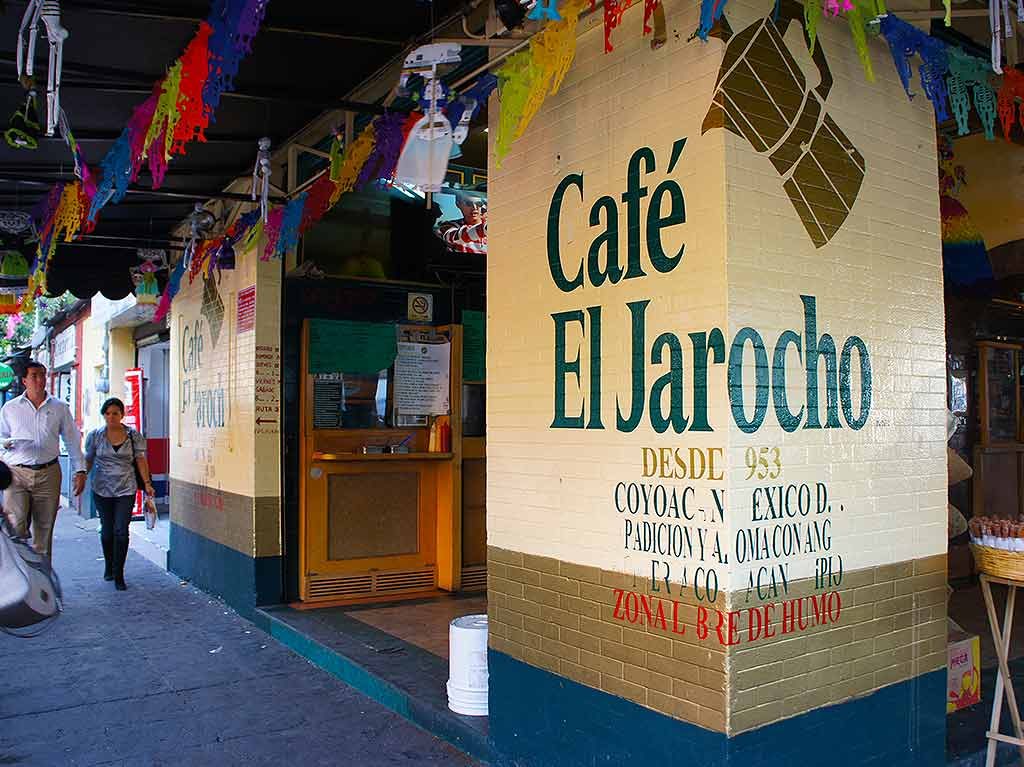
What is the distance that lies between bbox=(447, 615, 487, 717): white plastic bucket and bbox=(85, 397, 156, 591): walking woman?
203 inches

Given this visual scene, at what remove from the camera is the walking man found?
7.36 m

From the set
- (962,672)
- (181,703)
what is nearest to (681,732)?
(962,672)

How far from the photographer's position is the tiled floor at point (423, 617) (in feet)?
19.7

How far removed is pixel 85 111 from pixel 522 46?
12.4ft

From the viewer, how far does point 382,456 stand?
7.23 metres

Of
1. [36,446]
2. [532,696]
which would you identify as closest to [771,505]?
[532,696]

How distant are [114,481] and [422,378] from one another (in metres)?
3.27

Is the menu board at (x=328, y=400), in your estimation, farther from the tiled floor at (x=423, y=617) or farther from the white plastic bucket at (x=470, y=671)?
the white plastic bucket at (x=470, y=671)

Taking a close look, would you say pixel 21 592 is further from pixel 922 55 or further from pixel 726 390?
pixel 922 55

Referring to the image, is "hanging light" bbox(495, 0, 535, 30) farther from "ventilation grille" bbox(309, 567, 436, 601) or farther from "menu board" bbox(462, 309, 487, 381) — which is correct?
"ventilation grille" bbox(309, 567, 436, 601)

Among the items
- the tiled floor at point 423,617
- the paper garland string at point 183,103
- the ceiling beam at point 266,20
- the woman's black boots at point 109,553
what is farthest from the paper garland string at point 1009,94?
the woman's black boots at point 109,553

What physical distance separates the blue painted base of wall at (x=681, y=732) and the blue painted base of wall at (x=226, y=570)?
3.29m

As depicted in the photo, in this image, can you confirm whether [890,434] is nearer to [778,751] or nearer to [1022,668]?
[778,751]

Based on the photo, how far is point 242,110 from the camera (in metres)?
6.02
